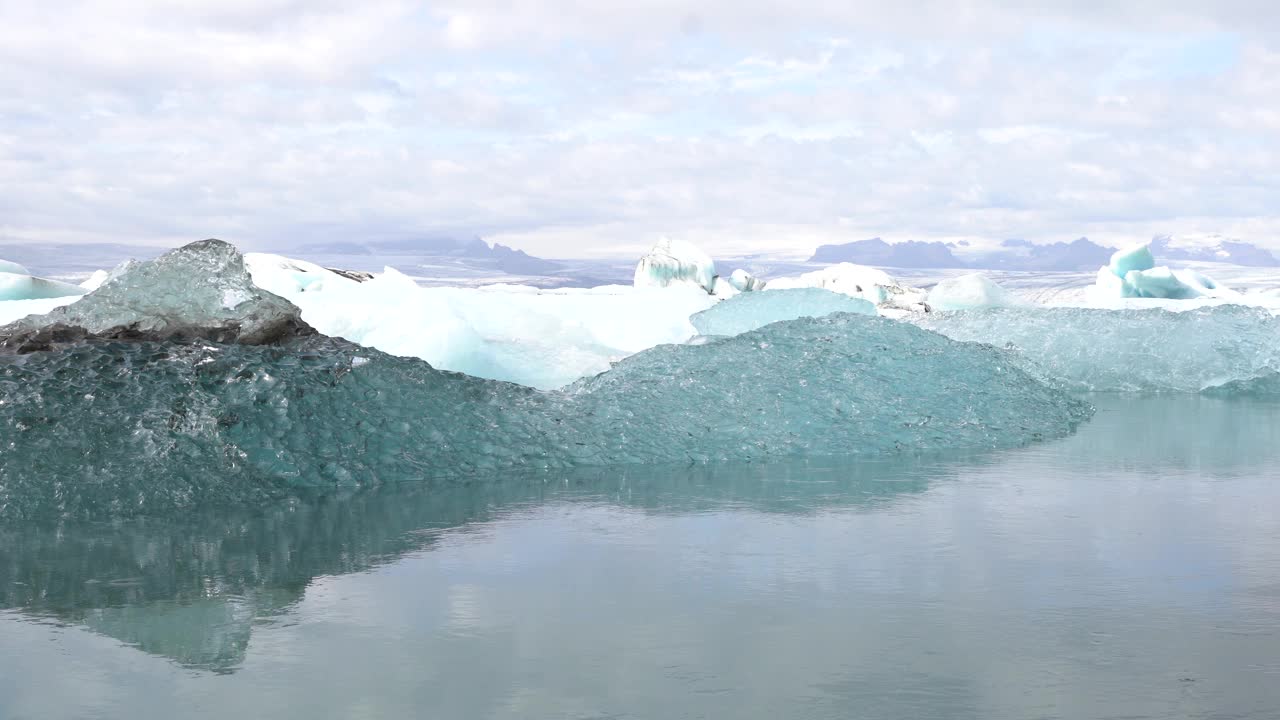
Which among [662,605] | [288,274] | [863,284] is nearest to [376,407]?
[662,605]

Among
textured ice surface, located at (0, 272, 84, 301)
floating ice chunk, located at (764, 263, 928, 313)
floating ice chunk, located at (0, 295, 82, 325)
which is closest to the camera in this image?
floating ice chunk, located at (0, 295, 82, 325)

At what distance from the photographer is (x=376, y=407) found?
6.32 m

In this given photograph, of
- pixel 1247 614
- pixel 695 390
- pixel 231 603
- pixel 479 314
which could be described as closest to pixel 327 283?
pixel 479 314

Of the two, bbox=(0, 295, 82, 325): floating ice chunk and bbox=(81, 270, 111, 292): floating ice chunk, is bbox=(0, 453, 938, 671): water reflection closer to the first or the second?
bbox=(0, 295, 82, 325): floating ice chunk

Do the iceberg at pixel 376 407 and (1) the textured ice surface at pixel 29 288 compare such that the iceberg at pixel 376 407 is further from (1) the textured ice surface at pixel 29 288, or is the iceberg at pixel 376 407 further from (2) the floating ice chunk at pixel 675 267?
(2) the floating ice chunk at pixel 675 267

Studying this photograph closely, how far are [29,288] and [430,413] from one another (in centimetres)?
924

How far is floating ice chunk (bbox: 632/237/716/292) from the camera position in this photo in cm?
2073

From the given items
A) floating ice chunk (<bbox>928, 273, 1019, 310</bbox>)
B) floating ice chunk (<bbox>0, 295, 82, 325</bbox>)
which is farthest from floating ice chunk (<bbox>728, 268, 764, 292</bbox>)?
floating ice chunk (<bbox>0, 295, 82, 325</bbox>)

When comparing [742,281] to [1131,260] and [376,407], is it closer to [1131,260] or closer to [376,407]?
[1131,260]

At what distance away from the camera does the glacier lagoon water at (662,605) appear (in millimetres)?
2742

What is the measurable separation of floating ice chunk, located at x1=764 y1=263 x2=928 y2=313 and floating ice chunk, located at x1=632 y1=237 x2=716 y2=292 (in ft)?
3.67

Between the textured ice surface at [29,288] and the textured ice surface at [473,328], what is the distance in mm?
2124

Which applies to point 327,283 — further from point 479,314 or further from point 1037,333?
point 1037,333

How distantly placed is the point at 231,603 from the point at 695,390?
4.26m
